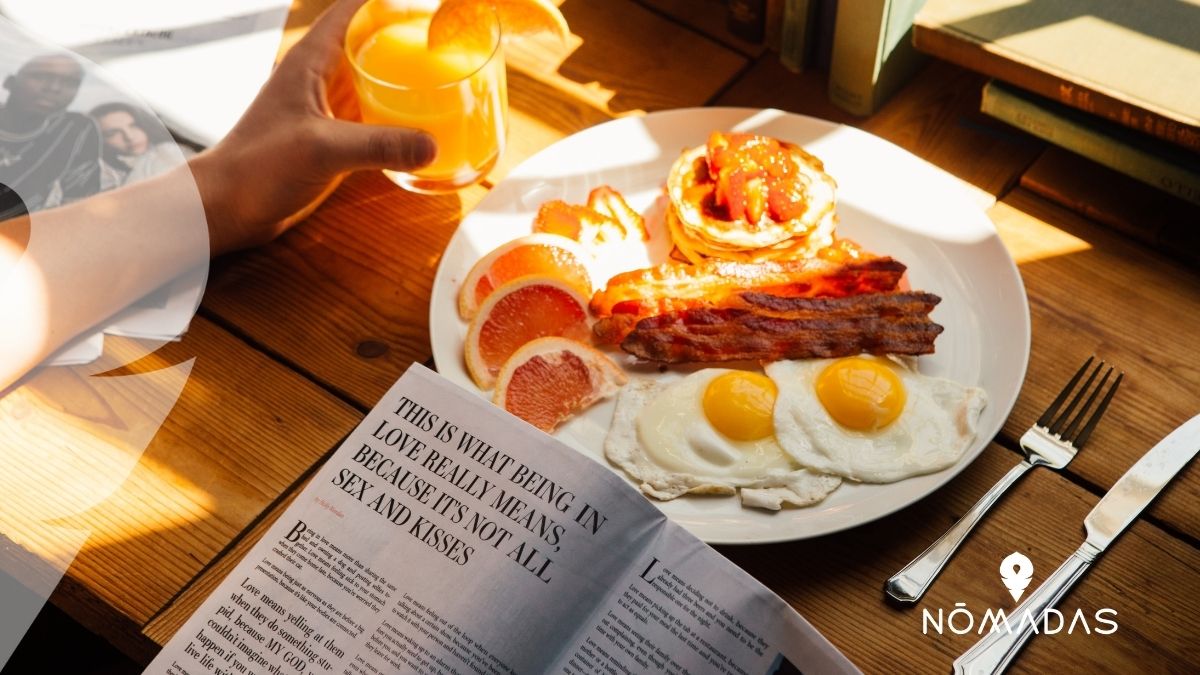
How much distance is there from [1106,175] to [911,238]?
323 mm

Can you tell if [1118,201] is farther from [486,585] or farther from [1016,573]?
[486,585]

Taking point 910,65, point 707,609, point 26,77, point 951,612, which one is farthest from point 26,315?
point 910,65

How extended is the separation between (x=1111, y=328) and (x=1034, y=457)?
0.83 ft

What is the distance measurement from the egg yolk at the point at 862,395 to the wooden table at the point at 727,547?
0.37 ft

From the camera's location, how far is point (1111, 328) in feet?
4.40

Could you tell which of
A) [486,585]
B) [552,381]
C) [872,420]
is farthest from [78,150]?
[872,420]

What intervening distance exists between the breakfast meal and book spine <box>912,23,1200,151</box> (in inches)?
10.1

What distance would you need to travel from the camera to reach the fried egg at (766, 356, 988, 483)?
1155 mm

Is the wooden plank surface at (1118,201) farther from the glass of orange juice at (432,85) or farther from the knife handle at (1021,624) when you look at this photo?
the glass of orange juice at (432,85)

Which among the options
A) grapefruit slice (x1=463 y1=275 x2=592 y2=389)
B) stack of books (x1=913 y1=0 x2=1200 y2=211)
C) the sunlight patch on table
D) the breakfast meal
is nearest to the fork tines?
the breakfast meal

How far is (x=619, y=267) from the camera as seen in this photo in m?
1.41

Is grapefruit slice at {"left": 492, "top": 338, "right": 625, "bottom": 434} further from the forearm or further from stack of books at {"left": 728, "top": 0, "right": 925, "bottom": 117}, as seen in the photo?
stack of books at {"left": 728, "top": 0, "right": 925, "bottom": 117}

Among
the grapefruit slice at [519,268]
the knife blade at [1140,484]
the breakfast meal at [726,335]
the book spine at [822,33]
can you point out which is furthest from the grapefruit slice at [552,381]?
the book spine at [822,33]

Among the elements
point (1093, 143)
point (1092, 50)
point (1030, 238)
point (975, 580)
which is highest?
point (1092, 50)
